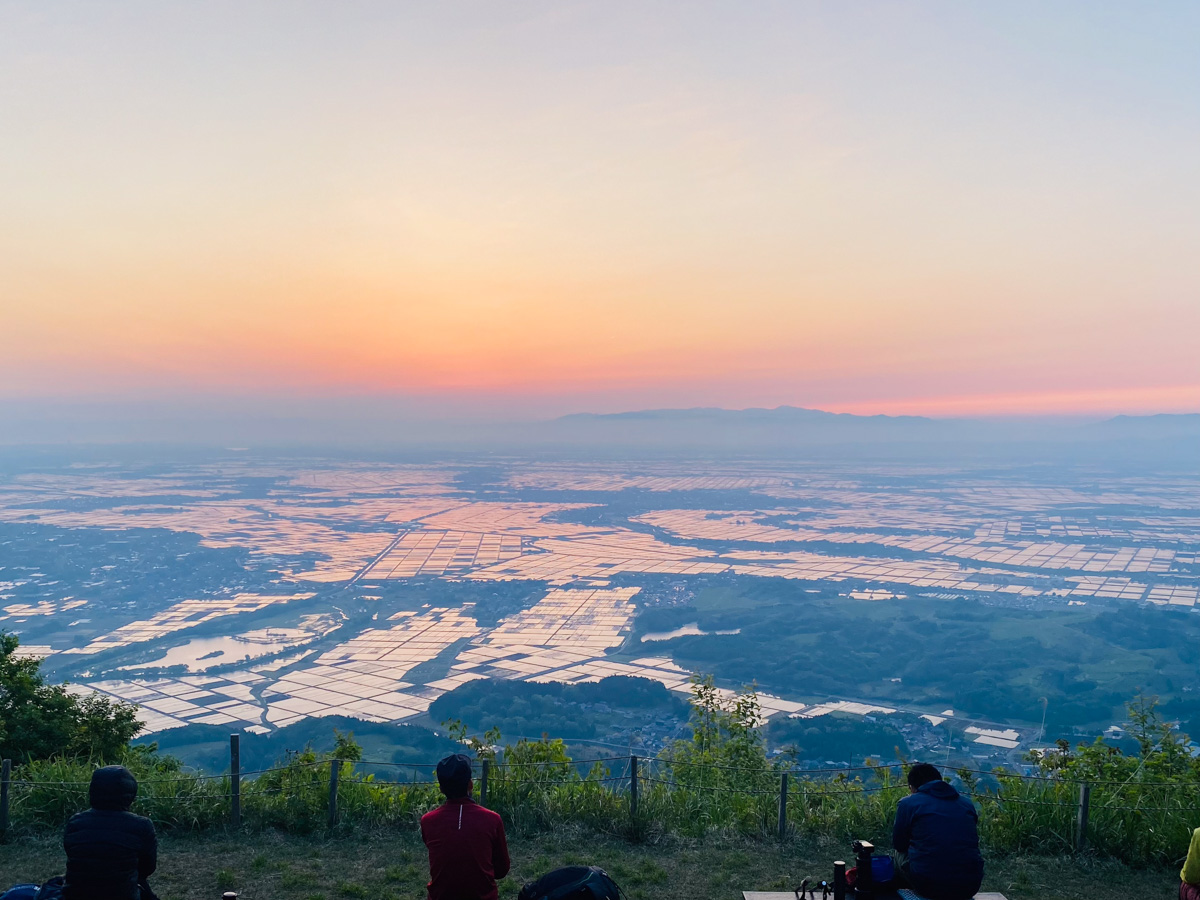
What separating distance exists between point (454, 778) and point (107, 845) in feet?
6.94

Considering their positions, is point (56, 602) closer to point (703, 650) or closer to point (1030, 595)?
point (703, 650)

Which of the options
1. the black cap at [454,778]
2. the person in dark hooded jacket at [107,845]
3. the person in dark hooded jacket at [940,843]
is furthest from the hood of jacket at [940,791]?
the person in dark hooded jacket at [107,845]

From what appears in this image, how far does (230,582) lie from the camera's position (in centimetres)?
6166

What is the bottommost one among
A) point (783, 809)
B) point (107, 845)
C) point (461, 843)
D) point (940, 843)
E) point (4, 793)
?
point (783, 809)

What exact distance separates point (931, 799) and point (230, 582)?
65550 mm

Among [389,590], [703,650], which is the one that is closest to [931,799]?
[703,650]

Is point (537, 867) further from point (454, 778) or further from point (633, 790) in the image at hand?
point (454, 778)

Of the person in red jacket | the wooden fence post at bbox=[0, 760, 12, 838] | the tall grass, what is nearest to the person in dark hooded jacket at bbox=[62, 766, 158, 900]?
the person in red jacket

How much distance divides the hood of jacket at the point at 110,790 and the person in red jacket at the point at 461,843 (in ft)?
6.19

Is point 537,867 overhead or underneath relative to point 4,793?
underneath

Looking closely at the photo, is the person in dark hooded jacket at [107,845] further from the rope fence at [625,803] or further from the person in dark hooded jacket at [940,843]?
the person in dark hooded jacket at [940,843]

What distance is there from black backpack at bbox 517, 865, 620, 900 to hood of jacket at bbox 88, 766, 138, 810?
2.63m

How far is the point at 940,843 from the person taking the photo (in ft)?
17.4

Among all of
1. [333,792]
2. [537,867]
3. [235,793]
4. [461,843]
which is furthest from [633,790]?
[235,793]
